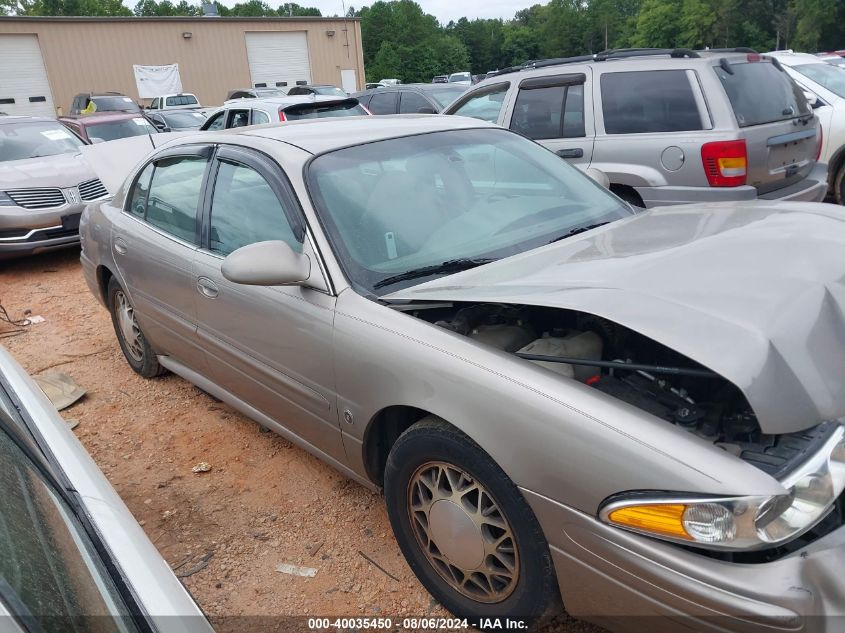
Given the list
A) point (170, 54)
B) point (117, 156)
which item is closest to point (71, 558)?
point (117, 156)

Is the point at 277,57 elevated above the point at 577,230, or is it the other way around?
the point at 277,57

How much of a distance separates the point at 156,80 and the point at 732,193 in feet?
101

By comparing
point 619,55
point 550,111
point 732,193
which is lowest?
point 732,193

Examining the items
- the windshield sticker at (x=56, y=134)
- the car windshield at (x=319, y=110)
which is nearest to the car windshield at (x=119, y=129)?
the windshield sticker at (x=56, y=134)

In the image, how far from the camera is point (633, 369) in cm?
199

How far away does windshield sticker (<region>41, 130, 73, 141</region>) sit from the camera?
8992mm

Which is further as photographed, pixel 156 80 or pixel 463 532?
pixel 156 80

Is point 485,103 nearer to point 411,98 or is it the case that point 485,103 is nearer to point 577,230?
point 577,230

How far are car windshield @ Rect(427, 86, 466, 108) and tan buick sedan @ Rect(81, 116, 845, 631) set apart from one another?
27.5 feet

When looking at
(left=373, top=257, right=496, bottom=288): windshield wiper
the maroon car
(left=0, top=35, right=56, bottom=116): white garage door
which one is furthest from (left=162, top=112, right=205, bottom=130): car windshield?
(left=373, top=257, right=496, bottom=288): windshield wiper

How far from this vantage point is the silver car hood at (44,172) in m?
7.64

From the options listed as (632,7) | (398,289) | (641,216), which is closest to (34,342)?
(398,289)

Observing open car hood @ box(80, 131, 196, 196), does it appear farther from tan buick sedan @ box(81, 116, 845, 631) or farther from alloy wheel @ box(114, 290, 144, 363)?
tan buick sedan @ box(81, 116, 845, 631)

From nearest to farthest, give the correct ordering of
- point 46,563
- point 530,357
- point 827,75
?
point 46,563 < point 530,357 < point 827,75
